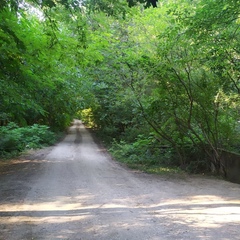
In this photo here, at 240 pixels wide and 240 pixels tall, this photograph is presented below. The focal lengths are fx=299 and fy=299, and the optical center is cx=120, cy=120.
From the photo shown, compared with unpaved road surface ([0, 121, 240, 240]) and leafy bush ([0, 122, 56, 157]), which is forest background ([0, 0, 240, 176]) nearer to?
unpaved road surface ([0, 121, 240, 240])

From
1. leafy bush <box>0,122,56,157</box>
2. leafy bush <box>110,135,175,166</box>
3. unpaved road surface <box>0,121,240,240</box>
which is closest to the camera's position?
unpaved road surface <box>0,121,240,240</box>

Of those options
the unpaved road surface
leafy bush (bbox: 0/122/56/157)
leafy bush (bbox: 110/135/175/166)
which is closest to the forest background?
leafy bush (bbox: 110/135/175/166)

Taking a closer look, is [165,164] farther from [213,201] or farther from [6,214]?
[6,214]

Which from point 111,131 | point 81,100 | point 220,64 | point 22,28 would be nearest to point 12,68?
point 22,28

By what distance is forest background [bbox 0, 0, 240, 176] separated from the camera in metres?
8.63

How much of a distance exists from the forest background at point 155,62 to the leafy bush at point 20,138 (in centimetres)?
423

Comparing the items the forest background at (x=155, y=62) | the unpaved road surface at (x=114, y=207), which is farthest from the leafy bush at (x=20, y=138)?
the unpaved road surface at (x=114, y=207)

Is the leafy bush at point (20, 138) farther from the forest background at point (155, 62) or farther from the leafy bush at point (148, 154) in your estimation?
the leafy bush at point (148, 154)

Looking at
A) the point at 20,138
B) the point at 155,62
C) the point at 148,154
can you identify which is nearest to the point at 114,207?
the point at 155,62

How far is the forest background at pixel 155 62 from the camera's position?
8.63 m

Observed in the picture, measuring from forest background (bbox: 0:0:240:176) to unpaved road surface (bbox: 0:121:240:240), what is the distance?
286cm

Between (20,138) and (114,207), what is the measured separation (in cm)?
1654

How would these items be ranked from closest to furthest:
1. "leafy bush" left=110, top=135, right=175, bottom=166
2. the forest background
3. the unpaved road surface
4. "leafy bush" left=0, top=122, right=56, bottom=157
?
the unpaved road surface
the forest background
"leafy bush" left=110, top=135, right=175, bottom=166
"leafy bush" left=0, top=122, right=56, bottom=157

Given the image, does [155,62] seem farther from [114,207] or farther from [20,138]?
[20,138]
